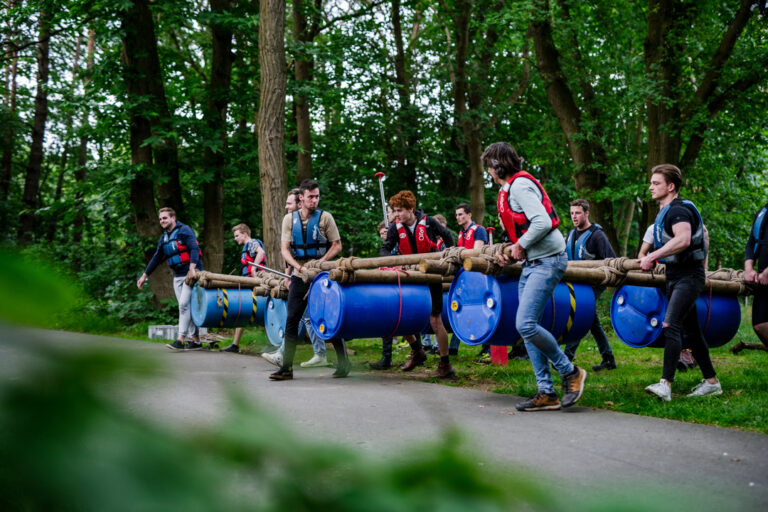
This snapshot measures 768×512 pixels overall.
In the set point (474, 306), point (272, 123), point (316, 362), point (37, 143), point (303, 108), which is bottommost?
point (316, 362)

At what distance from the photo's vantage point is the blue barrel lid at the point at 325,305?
693cm

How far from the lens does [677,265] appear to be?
5734 mm

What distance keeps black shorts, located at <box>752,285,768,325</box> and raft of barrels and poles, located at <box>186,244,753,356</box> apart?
58cm

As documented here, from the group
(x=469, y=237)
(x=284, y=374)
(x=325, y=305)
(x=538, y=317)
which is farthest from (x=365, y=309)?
(x=469, y=237)

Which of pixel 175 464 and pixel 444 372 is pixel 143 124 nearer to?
pixel 444 372

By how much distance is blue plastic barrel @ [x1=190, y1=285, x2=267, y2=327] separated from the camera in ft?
35.3

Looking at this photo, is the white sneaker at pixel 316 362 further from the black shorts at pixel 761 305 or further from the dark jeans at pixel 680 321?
the black shorts at pixel 761 305

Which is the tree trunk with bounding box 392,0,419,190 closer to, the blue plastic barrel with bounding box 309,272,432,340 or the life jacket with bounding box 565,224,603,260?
the life jacket with bounding box 565,224,603,260

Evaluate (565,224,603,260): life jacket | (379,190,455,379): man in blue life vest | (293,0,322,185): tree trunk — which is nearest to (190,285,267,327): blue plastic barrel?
(379,190,455,379): man in blue life vest

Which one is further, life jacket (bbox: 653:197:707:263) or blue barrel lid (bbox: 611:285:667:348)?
blue barrel lid (bbox: 611:285:667:348)

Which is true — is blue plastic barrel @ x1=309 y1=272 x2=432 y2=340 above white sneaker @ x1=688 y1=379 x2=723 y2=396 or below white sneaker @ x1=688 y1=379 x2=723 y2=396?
above

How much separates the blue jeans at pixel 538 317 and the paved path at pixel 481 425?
1.16 ft

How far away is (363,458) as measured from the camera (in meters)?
0.55

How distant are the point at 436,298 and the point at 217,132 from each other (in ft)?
27.6
